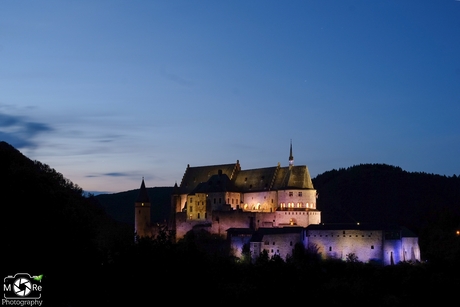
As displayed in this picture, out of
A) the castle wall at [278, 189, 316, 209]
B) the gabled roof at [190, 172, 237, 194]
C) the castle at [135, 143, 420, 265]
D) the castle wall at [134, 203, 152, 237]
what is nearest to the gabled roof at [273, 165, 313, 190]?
the castle at [135, 143, 420, 265]

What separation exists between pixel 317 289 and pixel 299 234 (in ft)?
41.4

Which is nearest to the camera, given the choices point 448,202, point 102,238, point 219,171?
point 102,238

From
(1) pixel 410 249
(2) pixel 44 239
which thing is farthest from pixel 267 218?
(2) pixel 44 239

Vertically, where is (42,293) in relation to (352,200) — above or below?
below

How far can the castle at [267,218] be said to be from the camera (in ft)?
204

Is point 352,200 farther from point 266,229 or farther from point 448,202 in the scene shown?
point 266,229

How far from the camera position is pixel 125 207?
173875 mm

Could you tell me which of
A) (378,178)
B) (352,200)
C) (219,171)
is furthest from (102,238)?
(378,178)

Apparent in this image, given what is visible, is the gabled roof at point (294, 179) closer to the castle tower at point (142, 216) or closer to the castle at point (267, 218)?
the castle at point (267, 218)

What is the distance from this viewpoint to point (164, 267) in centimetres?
3397

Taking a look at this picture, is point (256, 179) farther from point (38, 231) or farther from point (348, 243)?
point (38, 231)

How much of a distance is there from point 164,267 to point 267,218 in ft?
129

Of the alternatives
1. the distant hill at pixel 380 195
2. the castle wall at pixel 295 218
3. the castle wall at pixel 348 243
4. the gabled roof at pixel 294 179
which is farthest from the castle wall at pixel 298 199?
the distant hill at pixel 380 195

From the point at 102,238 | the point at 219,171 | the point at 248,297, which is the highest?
the point at 219,171
